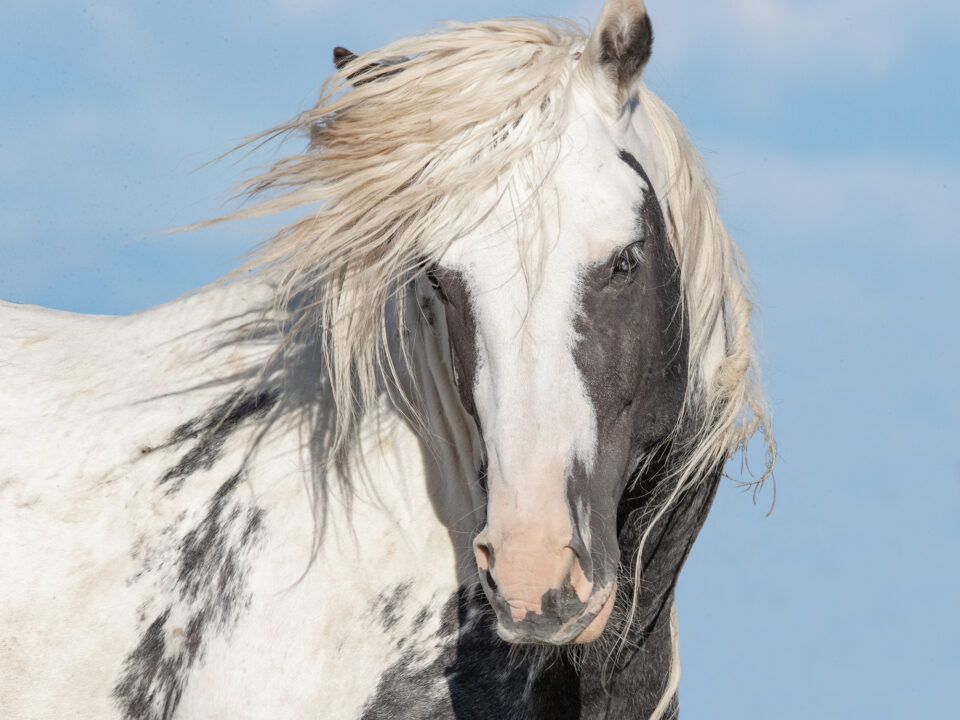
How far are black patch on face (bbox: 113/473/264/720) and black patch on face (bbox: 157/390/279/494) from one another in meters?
0.14

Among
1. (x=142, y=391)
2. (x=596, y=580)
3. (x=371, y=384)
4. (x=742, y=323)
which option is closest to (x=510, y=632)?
(x=596, y=580)

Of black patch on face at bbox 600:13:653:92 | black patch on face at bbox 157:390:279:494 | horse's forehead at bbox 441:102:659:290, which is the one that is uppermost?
black patch on face at bbox 600:13:653:92

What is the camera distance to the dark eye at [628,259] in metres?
2.42

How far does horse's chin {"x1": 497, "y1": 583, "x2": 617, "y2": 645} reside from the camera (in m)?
2.26

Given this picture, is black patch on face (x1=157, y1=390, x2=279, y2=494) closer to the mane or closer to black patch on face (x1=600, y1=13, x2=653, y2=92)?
the mane

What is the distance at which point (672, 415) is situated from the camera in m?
Result: 2.71

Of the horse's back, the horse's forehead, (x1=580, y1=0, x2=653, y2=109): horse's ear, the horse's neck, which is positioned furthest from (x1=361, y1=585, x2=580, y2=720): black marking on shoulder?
(x1=580, y1=0, x2=653, y2=109): horse's ear

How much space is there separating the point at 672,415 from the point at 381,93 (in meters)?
1.09

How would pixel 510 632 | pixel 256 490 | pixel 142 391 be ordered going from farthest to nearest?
pixel 142 391
pixel 256 490
pixel 510 632

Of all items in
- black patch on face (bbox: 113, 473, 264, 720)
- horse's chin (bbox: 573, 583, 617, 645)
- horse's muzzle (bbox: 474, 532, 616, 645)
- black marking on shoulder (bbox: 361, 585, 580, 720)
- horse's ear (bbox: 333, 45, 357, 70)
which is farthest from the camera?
horse's ear (bbox: 333, 45, 357, 70)

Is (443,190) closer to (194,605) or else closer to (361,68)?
(361,68)

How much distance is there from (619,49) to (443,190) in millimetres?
553

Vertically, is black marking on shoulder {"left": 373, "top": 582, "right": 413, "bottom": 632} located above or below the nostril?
below

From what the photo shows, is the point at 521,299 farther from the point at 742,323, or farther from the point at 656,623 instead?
the point at 656,623
